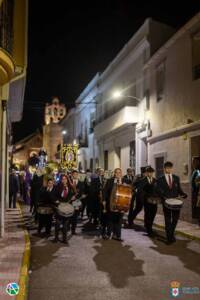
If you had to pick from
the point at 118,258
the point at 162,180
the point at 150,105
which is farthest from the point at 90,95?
the point at 118,258

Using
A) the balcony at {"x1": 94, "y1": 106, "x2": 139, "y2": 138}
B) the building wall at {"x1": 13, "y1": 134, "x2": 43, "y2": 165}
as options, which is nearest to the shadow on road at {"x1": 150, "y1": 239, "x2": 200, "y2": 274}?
the balcony at {"x1": 94, "y1": 106, "x2": 139, "y2": 138}

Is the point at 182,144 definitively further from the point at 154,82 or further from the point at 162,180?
the point at 162,180

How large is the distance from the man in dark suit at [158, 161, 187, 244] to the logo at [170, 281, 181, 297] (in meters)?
3.74

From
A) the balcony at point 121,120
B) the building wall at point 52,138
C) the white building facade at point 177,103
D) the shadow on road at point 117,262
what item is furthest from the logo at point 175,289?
the building wall at point 52,138

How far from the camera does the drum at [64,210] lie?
1077cm

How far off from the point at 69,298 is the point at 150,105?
15345 mm

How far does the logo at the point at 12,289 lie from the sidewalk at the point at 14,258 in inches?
1.8

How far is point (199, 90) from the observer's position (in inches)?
596

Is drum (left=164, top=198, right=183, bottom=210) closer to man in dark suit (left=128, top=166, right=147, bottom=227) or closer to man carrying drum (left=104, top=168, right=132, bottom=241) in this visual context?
man carrying drum (left=104, top=168, right=132, bottom=241)

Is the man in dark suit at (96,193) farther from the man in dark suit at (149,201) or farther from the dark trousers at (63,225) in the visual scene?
the dark trousers at (63,225)

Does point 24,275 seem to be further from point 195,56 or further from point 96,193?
point 195,56

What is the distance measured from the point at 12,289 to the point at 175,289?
2403 millimetres

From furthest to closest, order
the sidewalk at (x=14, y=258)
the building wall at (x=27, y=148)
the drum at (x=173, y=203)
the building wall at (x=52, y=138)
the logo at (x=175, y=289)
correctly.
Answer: the building wall at (x=27, y=148), the building wall at (x=52, y=138), the drum at (x=173, y=203), the sidewalk at (x=14, y=258), the logo at (x=175, y=289)

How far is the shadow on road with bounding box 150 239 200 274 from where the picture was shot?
823 centimetres
